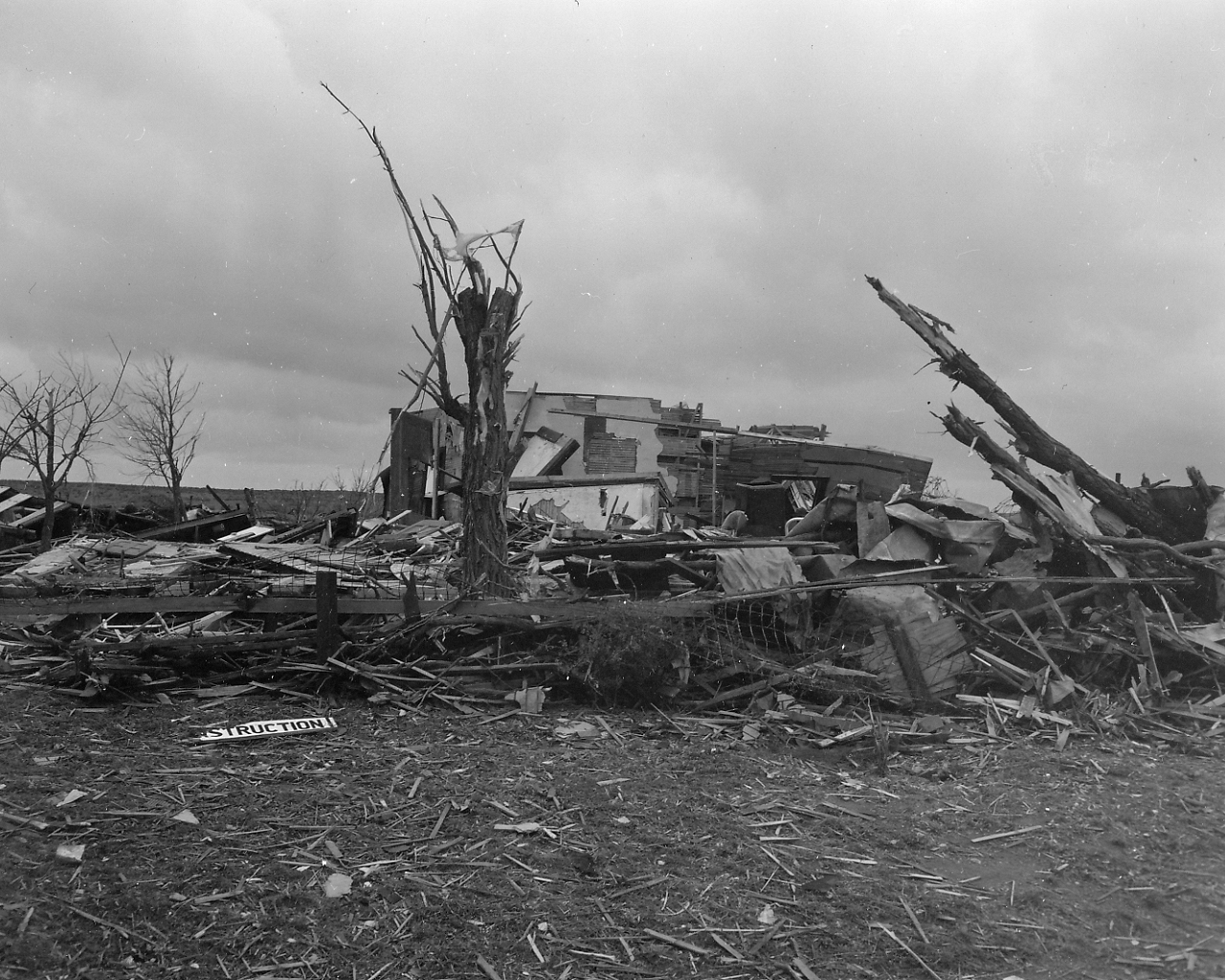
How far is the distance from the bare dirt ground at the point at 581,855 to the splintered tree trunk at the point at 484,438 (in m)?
2.03

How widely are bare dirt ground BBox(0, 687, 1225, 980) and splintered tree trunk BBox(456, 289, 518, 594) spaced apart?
203 cm

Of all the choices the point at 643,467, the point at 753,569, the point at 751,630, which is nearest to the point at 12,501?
the point at 643,467

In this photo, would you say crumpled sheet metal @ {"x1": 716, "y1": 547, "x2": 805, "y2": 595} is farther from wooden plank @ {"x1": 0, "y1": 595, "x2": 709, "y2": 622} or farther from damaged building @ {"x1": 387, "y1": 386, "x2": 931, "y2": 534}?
damaged building @ {"x1": 387, "y1": 386, "x2": 931, "y2": 534}

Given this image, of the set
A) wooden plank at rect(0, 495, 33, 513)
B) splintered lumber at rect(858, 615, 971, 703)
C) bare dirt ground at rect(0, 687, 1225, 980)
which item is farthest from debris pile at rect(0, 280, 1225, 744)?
wooden plank at rect(0, 495, 33, 513)

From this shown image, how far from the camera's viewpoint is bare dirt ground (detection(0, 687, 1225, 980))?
3.49 meters

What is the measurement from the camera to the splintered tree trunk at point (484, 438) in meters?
8.27

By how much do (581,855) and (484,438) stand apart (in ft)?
15.2

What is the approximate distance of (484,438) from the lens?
828 centimetres

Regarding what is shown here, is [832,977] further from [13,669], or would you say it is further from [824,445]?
[824,445]

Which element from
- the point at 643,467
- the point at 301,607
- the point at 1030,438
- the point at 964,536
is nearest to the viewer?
the point at 301,607

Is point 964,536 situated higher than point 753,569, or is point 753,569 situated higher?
point 964,536

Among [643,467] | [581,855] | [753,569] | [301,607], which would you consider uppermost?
[643,467]

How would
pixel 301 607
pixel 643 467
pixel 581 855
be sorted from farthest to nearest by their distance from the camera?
pixel 643 467, pixel 301 607, pixel 581 855

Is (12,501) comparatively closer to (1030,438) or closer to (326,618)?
(326,618)
